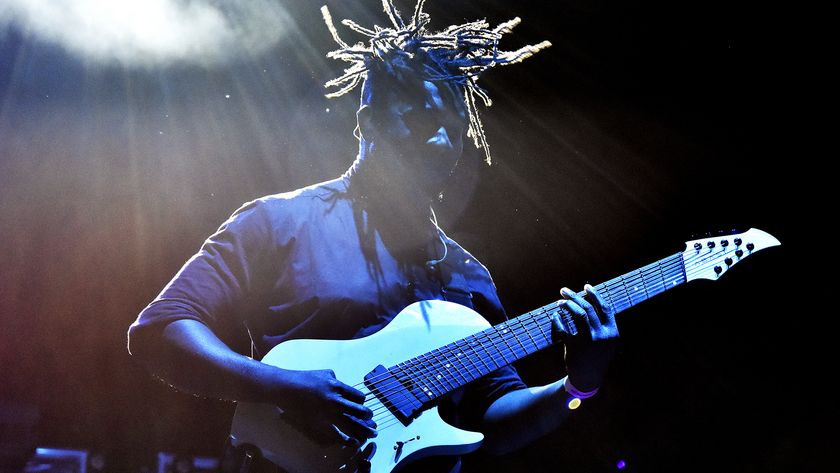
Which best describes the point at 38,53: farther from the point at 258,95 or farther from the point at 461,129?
the point at 461,129

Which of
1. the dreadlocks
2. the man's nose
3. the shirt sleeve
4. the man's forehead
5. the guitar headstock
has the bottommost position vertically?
the guitar headstock

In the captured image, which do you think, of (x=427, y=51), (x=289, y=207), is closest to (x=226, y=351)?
(x=289, y=207)

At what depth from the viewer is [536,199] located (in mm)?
2914

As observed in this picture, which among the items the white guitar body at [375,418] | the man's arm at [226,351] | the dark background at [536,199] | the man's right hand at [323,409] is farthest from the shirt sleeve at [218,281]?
the dark background at [536,199]

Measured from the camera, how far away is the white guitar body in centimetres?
161

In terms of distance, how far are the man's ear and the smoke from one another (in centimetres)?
65

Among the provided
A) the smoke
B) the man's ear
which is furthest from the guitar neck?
the smoke

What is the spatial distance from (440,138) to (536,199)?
84 centimetres

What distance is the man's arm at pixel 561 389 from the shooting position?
1.92m

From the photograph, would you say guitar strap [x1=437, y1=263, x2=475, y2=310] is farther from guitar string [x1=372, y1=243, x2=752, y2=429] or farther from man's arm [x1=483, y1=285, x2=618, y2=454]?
man's arm [x1=483, y1=285, x2=618, y2=454]

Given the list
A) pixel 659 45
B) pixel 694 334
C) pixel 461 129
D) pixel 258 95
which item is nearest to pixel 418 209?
pixel 461 129

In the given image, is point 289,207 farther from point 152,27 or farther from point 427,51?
point 152,27

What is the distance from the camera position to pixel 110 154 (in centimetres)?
234

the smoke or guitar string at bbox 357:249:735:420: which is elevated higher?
the smoke
